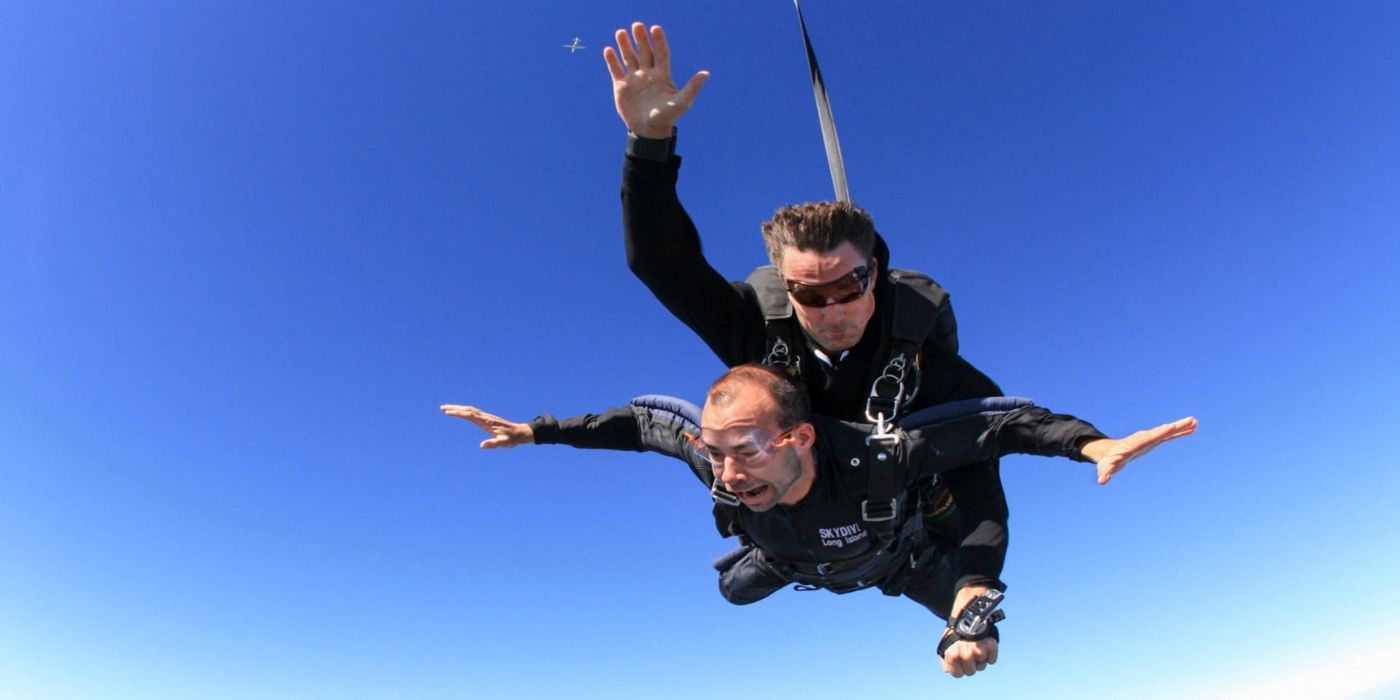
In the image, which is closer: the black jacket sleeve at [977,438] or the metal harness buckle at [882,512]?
the black jacket sleeve at [977,438]

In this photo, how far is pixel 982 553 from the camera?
3062 mm

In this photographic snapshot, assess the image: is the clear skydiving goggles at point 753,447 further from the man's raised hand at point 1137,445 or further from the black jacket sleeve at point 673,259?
the man's raised hand at point 1137,445

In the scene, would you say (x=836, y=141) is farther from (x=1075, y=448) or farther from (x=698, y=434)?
(x=1075, y=448)

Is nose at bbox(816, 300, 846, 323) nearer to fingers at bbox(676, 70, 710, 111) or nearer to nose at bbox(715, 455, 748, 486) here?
nose at bbox(715, 455, 748, 486)

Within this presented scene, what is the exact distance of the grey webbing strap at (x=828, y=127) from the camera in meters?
3.60

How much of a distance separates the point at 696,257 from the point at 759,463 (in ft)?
2.67

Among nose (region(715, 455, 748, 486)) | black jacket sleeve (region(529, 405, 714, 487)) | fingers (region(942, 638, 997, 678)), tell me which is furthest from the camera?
black jacket sleeve (region(529, 405, 714, 487))

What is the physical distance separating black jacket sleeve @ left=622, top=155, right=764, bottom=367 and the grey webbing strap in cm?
62

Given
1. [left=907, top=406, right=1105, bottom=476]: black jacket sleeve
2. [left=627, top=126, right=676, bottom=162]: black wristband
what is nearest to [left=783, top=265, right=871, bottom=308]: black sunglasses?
[left=907, top=406, right=1105, bottom=476]: black jacket sleeve

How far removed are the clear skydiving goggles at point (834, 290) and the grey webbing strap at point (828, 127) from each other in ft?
1.66

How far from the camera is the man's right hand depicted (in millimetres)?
2912

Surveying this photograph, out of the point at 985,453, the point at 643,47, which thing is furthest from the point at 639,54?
the point at 985,453

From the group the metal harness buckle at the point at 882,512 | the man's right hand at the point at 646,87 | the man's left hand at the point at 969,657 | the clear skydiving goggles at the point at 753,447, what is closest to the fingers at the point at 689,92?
the man's right hand at the point at 646,87

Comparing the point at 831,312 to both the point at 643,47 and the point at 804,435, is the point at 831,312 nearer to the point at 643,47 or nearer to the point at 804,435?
the point at 804,435
